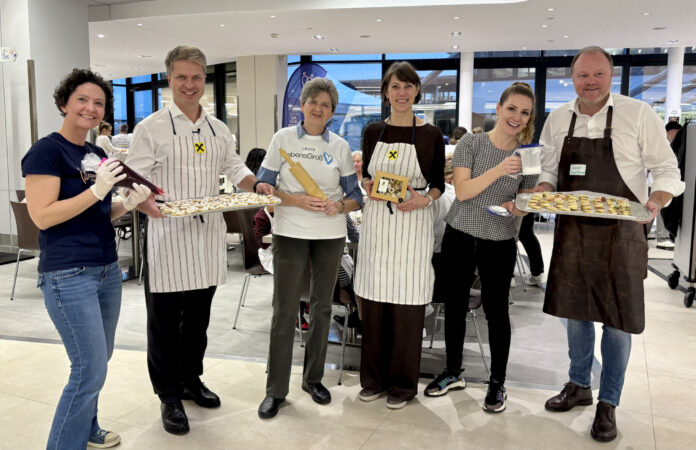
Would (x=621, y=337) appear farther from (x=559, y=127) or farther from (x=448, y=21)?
(x=448, y=21)

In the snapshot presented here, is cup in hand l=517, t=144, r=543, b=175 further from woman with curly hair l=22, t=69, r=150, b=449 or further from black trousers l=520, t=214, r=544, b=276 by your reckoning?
black trousers l=520, t=214, r=544, b=276

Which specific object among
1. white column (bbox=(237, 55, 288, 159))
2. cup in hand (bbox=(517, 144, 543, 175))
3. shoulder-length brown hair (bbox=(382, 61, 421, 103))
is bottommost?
cup in hand (bbox=(517, 144, 543, 175))

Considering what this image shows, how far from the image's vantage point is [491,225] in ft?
9.28

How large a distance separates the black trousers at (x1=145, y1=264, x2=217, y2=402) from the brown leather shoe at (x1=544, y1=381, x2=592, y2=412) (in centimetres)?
189

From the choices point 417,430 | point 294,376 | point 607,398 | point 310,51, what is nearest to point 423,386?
point 417,430

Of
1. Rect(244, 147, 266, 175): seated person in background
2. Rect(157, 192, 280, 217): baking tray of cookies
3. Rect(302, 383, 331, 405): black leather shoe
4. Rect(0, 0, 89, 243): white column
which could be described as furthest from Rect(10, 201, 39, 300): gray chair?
Rect(302, 383, 331, 405): black leather shoe

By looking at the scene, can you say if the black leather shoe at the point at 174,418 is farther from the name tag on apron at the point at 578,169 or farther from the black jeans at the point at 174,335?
the name tag on apron at the point at 578,169

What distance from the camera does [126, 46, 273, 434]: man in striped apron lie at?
2.56 meters

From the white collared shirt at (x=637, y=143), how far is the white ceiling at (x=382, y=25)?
19.4 feet

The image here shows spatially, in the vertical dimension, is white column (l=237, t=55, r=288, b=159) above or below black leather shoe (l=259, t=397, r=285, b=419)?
above

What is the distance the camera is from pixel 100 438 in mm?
2551

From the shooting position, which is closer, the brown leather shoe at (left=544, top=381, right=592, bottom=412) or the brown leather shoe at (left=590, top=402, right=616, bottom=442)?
the brown leather shoe at (left=590, top=402, right=616, bottom=442)

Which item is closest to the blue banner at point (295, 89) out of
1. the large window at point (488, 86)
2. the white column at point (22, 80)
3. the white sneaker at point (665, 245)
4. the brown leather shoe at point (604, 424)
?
the large window at point (488, 86)

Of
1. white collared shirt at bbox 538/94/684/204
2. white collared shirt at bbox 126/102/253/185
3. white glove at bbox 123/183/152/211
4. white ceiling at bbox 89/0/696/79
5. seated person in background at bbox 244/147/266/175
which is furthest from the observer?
white ceiling at bbox 89/0/696/79
